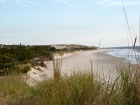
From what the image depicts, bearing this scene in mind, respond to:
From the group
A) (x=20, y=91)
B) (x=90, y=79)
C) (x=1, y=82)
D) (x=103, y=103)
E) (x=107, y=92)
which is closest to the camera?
(x=103, y=103)

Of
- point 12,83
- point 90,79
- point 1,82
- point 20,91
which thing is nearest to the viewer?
point 90,79

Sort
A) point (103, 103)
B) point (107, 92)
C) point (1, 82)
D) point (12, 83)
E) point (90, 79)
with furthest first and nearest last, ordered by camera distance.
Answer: point (1, 82), point (12, 83), point (90, 79), point (107, 92), point (103, 103)

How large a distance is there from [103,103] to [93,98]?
0.18m

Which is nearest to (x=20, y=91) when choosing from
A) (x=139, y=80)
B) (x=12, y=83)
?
(x=12, y=83)

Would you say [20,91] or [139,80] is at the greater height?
[139,80]

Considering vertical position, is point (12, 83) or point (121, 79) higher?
point (121, 79)

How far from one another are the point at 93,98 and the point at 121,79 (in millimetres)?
426

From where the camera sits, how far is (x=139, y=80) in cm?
368

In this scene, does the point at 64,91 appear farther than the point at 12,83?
No

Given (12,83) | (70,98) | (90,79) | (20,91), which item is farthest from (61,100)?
(12,83)

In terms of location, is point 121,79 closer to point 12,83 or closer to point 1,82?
point 12,83

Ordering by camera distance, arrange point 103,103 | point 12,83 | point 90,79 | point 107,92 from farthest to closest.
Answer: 1. point 12,83
2. point 90,79
3. point 107,92
4. point 103,103

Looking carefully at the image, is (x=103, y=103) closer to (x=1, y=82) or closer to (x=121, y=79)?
(x=121, y=79)

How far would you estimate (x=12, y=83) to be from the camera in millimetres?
6598
